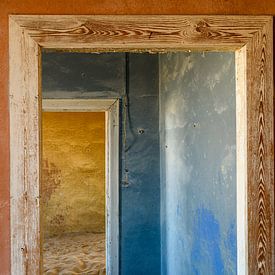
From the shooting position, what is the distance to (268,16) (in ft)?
5.79

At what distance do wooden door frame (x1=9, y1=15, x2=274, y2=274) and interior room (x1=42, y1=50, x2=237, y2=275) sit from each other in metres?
0.48

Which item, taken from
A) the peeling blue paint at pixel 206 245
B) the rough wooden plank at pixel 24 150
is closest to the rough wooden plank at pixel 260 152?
the peeling blue paint at pixel 206 245

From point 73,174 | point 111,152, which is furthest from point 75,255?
point 111,152

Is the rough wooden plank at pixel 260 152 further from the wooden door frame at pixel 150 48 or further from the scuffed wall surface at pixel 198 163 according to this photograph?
the scuffed wall surface at pixel 198 163

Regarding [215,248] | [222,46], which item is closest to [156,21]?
[222,46]

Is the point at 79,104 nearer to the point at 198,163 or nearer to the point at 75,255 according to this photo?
the point at 198,163

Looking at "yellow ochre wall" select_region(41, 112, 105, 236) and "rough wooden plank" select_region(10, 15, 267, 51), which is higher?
"rough wooden plank" select_region(10, 15, 267, 51)

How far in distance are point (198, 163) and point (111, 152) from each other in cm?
155

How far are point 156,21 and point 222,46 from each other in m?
0.30

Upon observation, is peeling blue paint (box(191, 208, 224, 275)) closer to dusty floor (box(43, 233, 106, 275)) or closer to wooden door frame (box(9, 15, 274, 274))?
wooden door frame (box(9, 15, 274, 274))

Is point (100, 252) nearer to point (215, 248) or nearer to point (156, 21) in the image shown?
point (215, 248)

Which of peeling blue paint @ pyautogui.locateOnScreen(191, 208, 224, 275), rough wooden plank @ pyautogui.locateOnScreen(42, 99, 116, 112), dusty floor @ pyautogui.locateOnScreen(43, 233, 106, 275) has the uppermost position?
rough wooden plank @ pyautogui.locateOnScreen(42, 99, 116, 112)

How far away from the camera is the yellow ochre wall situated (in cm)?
783

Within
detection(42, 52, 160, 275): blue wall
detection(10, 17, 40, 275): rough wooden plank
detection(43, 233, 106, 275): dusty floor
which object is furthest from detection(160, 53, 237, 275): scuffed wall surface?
detection(43, 233, 106, 275): dusty floor
